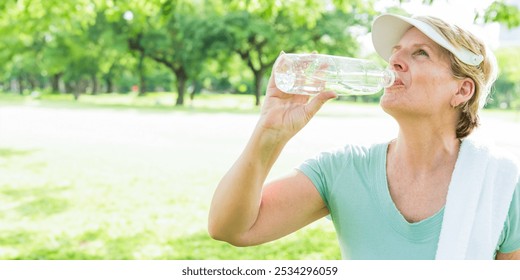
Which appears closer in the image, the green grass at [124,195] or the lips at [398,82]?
the lips at [398,82]

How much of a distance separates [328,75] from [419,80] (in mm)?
417

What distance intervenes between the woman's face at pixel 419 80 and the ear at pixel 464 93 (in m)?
0.04

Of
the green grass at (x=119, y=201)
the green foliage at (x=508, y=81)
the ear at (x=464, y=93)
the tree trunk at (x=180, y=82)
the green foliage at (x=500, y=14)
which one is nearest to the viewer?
the ear at (x=464, y=93)

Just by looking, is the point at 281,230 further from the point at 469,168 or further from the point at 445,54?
the point at 445,54

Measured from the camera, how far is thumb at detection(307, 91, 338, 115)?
1.96 m

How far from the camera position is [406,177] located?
7.11ft

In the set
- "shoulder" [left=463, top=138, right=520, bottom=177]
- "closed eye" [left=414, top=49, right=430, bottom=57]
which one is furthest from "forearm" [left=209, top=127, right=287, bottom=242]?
"shoulder" [left=463, top=138, right=520, bottom=177]

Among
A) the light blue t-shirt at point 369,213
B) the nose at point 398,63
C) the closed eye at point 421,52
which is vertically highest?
the closed eye at point 421,52

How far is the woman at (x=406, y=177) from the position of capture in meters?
1.96

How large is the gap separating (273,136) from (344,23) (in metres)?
33.2

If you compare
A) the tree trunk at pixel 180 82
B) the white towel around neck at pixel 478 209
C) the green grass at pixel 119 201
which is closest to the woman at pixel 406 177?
the white towel around neck at pixel 478 209

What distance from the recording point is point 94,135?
52.1ft

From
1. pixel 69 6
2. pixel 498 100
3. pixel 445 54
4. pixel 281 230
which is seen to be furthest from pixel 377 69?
pixel 498 100

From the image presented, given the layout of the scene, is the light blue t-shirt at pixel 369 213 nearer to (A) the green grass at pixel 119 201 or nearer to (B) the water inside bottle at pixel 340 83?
(B) the water inside bottle at pixel 340 83
